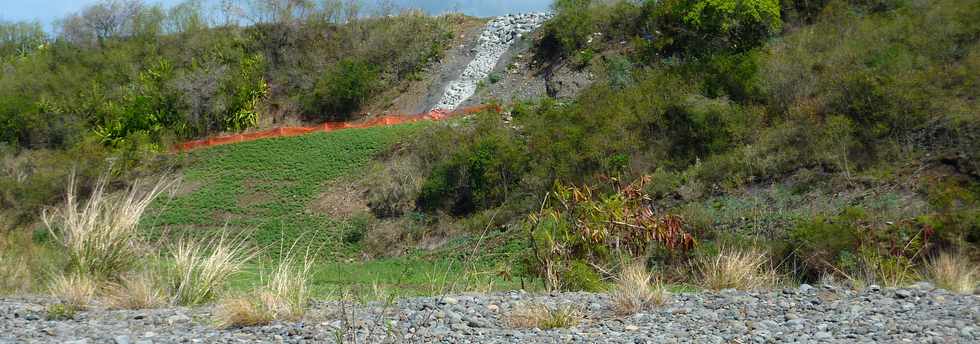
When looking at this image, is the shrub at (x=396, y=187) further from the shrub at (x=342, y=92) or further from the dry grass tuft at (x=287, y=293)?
the dry grass tuft at (x=287, y=293)

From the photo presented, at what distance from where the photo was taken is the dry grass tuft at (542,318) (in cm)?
757

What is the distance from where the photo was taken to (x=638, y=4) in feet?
155

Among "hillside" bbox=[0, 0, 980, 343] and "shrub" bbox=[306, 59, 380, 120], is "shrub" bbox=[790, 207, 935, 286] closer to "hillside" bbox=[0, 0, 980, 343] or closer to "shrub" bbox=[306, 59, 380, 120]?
"hillside" bbox=[0, 0, 980, 343]

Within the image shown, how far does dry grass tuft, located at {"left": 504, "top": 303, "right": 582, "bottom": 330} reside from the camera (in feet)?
24.8

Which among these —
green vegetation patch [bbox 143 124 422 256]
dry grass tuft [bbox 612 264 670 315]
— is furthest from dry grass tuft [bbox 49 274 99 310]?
green vegetation patch [bbox 143 124 422 256]

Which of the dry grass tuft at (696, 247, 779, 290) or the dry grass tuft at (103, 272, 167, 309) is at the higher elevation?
the dry grass tuft at (103, 272, 167, 309)

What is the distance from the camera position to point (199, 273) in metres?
9.27

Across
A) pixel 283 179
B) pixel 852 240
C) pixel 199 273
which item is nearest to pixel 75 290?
pixel 199 273

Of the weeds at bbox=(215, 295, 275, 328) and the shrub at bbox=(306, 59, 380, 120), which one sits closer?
the weeds at bbox=(215, 295, 275, 328)

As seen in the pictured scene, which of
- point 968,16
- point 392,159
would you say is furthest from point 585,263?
point 392,159

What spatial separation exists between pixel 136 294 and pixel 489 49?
153 ft

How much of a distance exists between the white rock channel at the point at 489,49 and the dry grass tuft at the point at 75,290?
38.3 meters

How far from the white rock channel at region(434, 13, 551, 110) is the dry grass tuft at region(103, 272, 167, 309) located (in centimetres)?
A: 3825

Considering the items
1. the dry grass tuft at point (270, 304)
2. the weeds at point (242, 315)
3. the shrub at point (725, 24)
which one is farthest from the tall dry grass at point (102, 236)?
the shrub at point (725, 24)
